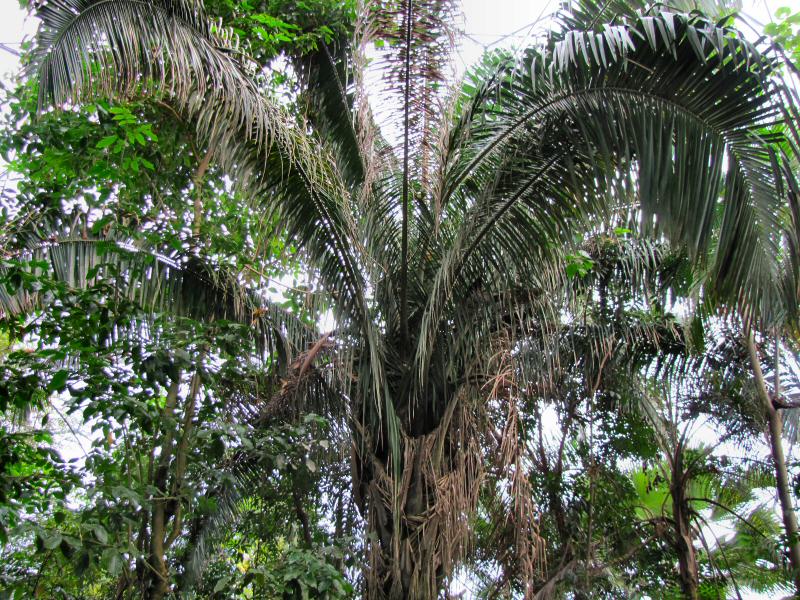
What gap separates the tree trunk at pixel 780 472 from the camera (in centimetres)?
652

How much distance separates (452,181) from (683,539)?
4.70m

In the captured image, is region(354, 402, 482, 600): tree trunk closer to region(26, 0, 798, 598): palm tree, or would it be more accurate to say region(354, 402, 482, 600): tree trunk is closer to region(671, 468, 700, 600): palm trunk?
region(26, 0, 798, 598): palm tree

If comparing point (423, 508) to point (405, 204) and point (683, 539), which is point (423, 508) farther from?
point (683, 539)

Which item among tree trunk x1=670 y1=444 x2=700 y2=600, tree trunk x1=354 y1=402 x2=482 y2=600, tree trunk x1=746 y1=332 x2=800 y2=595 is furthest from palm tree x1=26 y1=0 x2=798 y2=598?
tree trunk x1=670 y1=444 x2=700 y2=600

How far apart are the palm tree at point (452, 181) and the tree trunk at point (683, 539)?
10.7ft

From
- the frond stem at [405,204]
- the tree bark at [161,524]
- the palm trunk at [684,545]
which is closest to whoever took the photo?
the frond stem at [405,204]

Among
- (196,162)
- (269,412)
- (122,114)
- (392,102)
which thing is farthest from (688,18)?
(196,162)

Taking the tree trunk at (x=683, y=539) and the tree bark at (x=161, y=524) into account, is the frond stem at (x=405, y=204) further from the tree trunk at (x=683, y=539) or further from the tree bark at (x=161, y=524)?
the tree trunk at (x=683, y=539)

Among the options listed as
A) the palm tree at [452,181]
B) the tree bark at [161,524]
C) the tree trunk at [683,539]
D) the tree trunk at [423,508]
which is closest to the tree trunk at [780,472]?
the tree trunk at [683,539]

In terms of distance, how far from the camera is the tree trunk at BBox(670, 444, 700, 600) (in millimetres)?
6914

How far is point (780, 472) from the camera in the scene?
22.4ft

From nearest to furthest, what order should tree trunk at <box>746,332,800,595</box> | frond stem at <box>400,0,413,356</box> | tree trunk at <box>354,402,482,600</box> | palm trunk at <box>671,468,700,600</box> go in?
tree trunk at <box>354,402,482,600</box> < frond stem at <box>400,0,413,356</box> < tree trunk at <box>746,332,800,595</box> < palm trunk at <box>671,468,700,600</box>

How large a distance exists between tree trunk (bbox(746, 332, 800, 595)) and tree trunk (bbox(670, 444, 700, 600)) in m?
0.86

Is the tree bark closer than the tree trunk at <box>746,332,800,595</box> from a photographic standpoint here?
Yes
